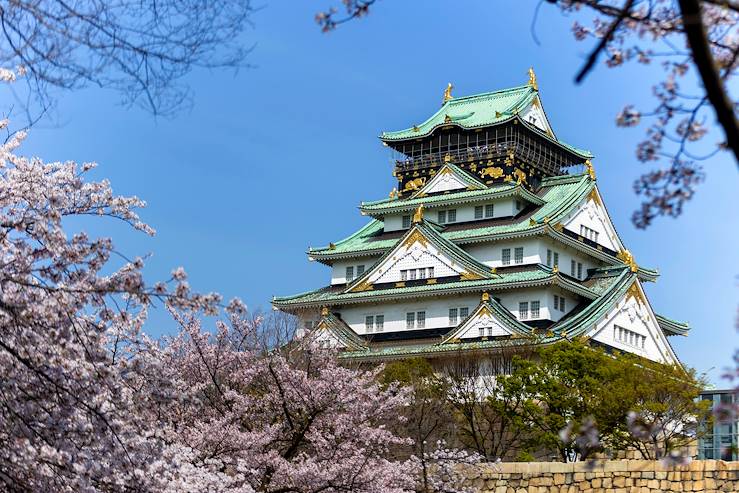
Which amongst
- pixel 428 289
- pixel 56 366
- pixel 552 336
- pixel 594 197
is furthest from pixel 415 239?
pixel 56 366

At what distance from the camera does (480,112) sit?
56625mm

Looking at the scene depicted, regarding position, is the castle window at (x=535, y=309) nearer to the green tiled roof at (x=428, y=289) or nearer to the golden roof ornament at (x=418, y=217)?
the green tiled roof at (x=428, y=289)

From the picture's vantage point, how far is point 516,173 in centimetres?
5281

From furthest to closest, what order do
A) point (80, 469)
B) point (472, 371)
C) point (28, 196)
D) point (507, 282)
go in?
point (507, 282)
point (472, 371)
point (28, 196)
point (80, 469)

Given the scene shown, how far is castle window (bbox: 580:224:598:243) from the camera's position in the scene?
2051 inches

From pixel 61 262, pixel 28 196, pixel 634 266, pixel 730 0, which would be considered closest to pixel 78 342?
pixel 61 262

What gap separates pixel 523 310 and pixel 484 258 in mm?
3856

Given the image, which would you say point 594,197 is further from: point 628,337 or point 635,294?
point 628,337

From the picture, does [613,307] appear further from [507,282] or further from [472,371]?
[472,371]

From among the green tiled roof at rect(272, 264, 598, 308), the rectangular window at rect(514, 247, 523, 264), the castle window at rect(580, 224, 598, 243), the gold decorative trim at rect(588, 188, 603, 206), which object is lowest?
the green tiled roof at rect(272, 264, 598, 308)

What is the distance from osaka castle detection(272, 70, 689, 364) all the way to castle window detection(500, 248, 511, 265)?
52 millimetres

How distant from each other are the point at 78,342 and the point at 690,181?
6.72 m

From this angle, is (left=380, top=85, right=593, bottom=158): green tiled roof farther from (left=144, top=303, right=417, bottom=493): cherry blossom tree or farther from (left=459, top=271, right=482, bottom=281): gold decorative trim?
(left=144, top=303, right=417, bottom=493): cherry blossom tree

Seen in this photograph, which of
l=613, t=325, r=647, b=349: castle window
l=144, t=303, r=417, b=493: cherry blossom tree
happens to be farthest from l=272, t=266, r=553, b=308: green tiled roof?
l=144, t=303, r=417, b=493: cherry blossom tree
